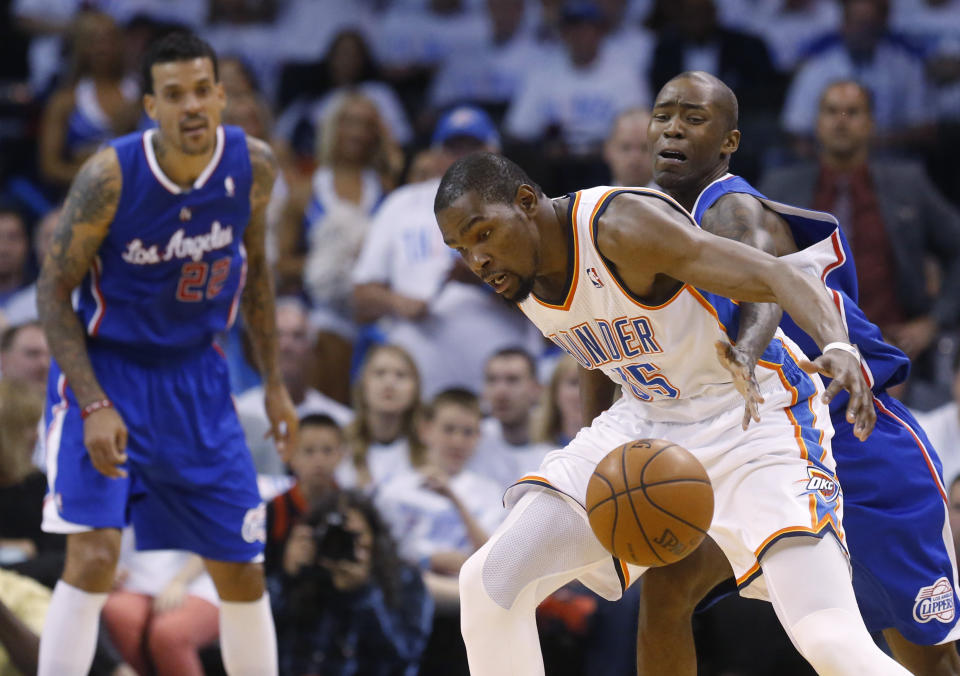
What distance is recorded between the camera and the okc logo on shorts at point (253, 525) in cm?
476

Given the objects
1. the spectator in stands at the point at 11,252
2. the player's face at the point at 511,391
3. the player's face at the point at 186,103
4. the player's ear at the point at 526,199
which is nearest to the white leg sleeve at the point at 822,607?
the player's ear at the point at 526,199

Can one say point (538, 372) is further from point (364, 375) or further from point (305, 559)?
point (305, 559)

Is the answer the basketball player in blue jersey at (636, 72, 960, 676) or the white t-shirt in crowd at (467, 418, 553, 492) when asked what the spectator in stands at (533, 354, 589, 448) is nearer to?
the white t-shirt in crowd at (467, 418, 553, 492)

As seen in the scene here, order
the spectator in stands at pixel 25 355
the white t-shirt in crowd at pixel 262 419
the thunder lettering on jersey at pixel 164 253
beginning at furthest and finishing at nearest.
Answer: the spectator in stands at pixel 25 355 → the white t-shirt in crowd at pixel 262 419 → the thunder lettering on jersey at pixel 164 253

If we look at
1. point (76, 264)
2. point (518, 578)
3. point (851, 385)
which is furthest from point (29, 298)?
point (851, 385)

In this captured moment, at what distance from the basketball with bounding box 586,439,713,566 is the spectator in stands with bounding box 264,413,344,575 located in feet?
8.77

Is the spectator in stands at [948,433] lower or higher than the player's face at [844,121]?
lower

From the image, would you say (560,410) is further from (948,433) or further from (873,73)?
(873,73)

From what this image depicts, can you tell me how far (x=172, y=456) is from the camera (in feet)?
15.5

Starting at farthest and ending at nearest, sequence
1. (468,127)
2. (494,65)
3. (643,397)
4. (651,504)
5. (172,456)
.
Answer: (494,65) → (468,127) → (172,456) → (643,397) → (651,504)

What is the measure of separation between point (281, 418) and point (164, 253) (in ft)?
2.62

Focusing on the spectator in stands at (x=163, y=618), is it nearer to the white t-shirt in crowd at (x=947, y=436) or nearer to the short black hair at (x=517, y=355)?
the short black hair at (x=517, y=355)

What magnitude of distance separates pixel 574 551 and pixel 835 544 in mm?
713

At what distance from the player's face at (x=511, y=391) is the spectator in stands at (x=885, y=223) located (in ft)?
5.22
